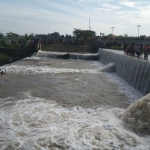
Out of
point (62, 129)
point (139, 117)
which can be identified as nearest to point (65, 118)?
point (62, 129)

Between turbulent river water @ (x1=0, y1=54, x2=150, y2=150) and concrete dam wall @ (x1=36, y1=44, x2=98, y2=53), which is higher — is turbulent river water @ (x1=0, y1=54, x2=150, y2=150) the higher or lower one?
the lower one

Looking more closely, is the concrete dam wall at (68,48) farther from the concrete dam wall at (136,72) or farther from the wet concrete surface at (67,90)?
the wet concrete surface at (67,90)

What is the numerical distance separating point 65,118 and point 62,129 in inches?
29.1

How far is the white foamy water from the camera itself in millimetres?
4961

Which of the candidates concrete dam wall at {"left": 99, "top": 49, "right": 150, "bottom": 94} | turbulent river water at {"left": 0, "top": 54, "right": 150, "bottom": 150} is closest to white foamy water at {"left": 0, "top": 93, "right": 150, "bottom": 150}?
turbulent river water at {"left": 0, "top": 54, "right": 150, "bottom": 150}

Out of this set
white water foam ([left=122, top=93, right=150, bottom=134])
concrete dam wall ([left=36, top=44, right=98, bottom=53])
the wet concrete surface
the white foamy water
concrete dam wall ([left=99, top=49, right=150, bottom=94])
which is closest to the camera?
the white foamy water

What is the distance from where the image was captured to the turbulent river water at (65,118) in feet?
16.5

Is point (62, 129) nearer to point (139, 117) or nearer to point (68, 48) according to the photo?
point (139, 117)

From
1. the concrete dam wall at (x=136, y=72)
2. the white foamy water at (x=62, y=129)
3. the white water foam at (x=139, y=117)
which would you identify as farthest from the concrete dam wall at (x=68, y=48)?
the white water foam at (x=139, y=117)

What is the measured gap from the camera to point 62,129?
18.7 ft

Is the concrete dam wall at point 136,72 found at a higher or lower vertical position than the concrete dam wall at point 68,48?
lower

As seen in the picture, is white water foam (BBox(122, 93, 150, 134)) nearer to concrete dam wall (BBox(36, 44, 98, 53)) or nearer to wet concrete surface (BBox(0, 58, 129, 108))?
wet concrete surface (BBox(0, 58, 129, 108))

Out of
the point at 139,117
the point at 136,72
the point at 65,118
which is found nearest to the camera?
the point at 139,117

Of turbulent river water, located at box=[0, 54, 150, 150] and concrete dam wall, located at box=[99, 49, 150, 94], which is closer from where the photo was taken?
turbulent river water, located at box=[0, 54, 150, 150]
